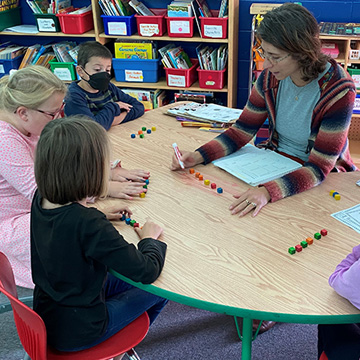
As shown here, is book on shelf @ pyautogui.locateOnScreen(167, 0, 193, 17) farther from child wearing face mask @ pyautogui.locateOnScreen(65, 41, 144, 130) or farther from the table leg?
the table leg

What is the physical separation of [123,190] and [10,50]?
2.73 metres

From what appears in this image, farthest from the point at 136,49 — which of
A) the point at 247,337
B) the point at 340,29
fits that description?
the point at 247,337

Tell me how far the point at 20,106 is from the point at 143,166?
513 mm

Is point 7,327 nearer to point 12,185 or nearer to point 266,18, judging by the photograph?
point 12,185

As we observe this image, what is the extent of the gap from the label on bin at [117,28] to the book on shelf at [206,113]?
4.41ft

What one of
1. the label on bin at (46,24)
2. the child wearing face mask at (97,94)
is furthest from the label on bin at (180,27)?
the child wearing face mask at (97,94)

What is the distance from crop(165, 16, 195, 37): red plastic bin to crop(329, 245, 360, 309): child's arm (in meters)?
2.57

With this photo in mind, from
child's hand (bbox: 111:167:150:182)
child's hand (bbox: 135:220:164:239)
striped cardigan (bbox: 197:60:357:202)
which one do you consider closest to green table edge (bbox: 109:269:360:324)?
child's hand (bbox: 135:220:164:239)

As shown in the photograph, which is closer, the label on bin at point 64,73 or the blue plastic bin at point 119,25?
the blue plastic bin at point 119,25

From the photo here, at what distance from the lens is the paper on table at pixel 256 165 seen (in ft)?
5.52

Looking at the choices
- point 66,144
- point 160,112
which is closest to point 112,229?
point 66,144

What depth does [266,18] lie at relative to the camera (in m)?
1.66

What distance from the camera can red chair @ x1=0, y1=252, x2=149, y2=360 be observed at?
121 cm

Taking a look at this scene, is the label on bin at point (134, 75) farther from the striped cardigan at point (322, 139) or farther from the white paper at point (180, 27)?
the striped cardigan at point (322, 139)
